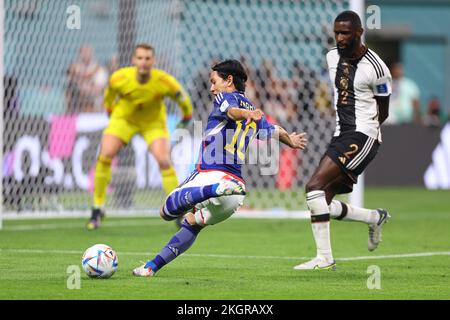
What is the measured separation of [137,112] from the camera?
45.6ft

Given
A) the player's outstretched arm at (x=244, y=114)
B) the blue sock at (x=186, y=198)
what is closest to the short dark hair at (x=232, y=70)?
the player's outstretched arm at (x=244, y=114)

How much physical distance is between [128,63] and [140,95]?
416 cm

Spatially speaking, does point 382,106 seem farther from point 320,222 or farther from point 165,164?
point 165,164

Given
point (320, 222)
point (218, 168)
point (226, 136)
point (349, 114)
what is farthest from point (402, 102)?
point (218, 168)

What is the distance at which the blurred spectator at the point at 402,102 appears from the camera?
903 inches

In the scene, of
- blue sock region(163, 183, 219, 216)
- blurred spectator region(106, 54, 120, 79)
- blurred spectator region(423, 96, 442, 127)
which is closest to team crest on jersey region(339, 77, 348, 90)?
blue sock region(163, 183, 219, 216)

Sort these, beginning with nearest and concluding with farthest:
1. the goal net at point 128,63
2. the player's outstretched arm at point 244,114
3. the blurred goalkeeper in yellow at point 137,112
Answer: the player's outstretched arm at point 244,114 < the blurred goalkeeper in yellow at point 137,112 < the goal net at point 128,63

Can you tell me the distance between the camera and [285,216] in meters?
16.2

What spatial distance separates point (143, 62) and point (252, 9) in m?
5.52

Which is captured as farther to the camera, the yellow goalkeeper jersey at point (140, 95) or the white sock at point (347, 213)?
the yellow goalkeeper jersey at point (140, 95)

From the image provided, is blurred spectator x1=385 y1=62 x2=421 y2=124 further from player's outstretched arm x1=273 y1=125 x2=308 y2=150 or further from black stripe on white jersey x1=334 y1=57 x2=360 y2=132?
player's outstretched arm x1=273 y1=125 x2=308 y2=150

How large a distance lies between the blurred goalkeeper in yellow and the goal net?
263cm

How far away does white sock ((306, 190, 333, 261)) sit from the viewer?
916 centimetres

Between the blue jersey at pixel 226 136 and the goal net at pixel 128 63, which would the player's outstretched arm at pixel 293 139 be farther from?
the goal net at pixel 128 63
